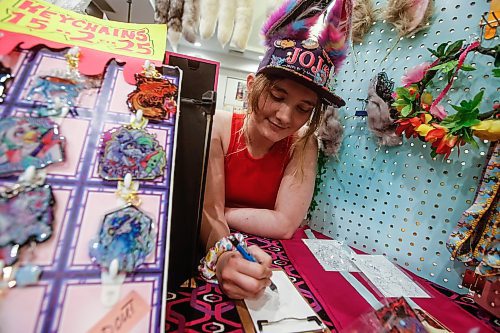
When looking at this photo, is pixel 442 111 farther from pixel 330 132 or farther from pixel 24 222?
pixel 24 222

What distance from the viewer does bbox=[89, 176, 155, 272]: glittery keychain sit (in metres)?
0.28

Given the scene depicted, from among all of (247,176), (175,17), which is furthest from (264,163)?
(175,17)

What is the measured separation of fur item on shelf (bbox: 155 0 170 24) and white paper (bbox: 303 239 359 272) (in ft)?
3.07

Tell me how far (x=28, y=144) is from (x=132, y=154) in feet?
0.38

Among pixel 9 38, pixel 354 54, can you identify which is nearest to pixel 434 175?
pixel 354 54

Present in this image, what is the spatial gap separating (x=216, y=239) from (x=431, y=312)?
444 mm

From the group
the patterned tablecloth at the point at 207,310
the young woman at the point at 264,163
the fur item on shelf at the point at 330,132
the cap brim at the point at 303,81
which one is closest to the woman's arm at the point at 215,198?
the young woman at the point at 264,163

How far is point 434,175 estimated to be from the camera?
639mm

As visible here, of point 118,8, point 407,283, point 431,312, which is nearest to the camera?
point 431,312

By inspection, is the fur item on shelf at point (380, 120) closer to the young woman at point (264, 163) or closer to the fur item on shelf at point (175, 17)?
the young woman at point (264, 163)

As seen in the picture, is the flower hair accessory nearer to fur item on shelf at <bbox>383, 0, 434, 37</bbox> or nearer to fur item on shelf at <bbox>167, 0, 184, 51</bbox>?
fur item on shelf at <bbox>383, 0, 434, 37</bbox>

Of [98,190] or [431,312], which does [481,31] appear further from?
[98,190]

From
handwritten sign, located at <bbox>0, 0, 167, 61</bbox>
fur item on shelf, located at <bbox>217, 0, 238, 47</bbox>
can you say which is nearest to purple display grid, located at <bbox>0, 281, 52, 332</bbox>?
handwritten sign, located at <bbox>0, 0, 167, 61</bbox>

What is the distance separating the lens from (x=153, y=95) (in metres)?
0.40
